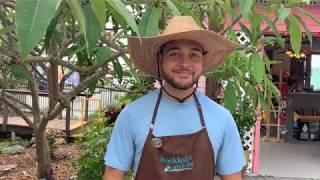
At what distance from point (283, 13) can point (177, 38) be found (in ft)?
1.26

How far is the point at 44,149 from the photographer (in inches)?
182

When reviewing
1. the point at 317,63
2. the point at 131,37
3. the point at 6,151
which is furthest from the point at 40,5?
the point at 317,63

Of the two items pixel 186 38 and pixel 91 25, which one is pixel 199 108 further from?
pixel 91 25

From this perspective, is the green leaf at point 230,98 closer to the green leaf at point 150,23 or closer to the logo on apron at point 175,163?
the logo on apron at point 175,163

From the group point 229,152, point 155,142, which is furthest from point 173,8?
point 229,152

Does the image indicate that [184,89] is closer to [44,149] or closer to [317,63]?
[44,149]

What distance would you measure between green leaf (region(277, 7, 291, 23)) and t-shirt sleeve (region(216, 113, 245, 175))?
447 millimetres

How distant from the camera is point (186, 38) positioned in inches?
73.5

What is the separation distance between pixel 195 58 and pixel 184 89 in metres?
0.12

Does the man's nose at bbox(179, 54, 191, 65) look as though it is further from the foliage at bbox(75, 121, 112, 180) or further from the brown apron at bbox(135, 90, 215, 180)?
the foliage at bbox(75, 121, 112, 180)

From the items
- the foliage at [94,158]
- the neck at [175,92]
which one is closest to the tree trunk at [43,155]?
the foliage at [94,158]

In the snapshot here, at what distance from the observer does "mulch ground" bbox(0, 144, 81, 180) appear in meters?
6.15

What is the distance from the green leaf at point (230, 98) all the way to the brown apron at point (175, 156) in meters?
0.42

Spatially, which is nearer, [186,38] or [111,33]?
[186,38]
